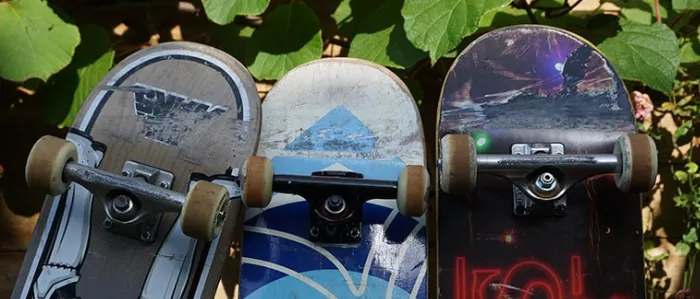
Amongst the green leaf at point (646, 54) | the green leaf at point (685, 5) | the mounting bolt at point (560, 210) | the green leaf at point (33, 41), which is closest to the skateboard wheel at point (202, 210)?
the green leaf at point (33, 41)

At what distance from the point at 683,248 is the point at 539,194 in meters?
0.57

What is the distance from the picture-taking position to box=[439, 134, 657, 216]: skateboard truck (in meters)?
1.42

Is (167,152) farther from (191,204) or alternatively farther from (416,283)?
(416,283)

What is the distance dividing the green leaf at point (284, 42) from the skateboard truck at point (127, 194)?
40 centimetres

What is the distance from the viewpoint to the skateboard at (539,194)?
1538 millimetres

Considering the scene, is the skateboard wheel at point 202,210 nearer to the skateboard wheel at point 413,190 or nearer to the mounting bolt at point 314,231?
the mounting bolt at point 314,231

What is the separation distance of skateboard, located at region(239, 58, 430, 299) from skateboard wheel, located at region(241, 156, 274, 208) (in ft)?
0.09

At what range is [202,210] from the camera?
4.58 feet

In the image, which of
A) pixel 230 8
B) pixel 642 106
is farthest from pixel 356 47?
pixel 642 106

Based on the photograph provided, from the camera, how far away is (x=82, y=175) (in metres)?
1.48

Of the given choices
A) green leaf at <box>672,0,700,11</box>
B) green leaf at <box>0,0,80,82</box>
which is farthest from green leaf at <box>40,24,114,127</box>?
green leaf at <box>672,0,700,11</box>

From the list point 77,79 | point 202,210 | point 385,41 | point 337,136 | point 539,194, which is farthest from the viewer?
point 77,79

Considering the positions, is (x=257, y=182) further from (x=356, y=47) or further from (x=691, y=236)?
(x=691, y=236)

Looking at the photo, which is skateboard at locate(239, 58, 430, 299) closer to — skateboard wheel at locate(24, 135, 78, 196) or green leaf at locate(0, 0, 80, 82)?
skateboard wheel at locate(24, 135, 78, 196)
